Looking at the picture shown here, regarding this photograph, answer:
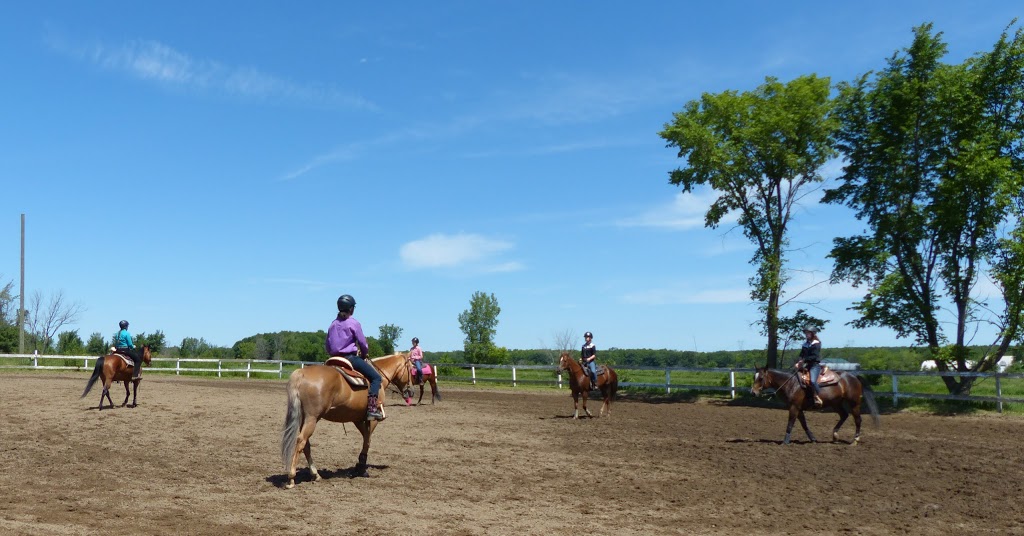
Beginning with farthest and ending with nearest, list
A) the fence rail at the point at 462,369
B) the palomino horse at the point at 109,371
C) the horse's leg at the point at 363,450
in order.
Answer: the fence rail at the point at 462,369 → the palomino horse at the point at 109,371 → the horse's leg at the point at 363,450

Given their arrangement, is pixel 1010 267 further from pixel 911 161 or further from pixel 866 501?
pixel 866 501

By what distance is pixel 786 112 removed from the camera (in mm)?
31328

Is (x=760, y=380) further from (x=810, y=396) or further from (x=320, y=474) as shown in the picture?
(x=320, y=474)

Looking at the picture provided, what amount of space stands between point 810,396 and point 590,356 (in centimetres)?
656

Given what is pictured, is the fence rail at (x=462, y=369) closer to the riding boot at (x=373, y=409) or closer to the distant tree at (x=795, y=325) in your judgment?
the distant tree at (x=795, y=325)

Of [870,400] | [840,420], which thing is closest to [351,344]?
[840,420]

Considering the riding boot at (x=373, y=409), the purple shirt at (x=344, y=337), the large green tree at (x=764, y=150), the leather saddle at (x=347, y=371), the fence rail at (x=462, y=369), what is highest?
the large green tree at (x=764, y=150)

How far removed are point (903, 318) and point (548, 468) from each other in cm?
1973

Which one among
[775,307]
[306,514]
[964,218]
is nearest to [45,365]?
[775,307]

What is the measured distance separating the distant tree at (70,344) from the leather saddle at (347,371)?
167 feet

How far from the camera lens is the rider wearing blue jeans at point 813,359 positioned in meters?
15.9

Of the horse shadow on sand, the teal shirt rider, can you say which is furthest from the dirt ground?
the teal shirt rider

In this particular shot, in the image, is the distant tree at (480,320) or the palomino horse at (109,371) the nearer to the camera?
the palomino horse at (109,371)

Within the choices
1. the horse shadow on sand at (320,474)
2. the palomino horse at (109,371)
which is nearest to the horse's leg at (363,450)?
the horse shadow on sand at (320,474)
